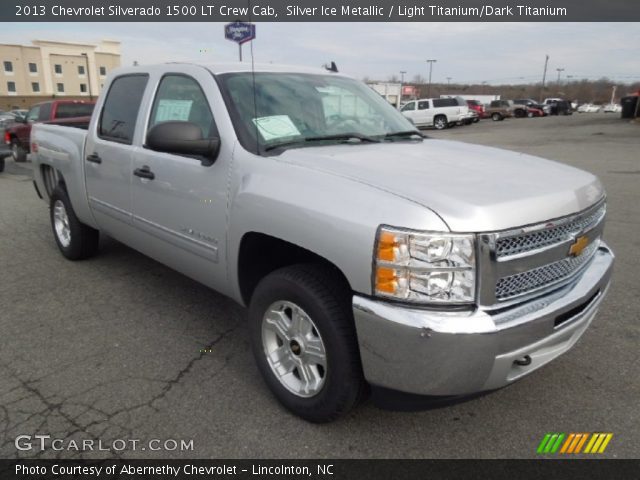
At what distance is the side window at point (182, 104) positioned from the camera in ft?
10.1

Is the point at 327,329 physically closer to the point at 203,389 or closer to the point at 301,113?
the point at 203,389

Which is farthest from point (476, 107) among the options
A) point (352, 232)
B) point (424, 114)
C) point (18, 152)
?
point (352, 232)

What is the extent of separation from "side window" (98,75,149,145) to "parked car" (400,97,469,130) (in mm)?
27664

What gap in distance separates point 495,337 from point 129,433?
72.7 inches

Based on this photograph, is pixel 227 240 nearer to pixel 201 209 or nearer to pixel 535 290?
pixel 201 209

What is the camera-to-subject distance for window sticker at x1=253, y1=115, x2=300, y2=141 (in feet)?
9.48

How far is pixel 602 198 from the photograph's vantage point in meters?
2.69

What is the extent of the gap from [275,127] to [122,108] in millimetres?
1792

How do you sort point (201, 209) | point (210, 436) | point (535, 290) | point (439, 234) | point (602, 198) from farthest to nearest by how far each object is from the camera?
point (201, 209)
point (602, 198)
point (210, 436)
point (535, 290)
point (439, 234)

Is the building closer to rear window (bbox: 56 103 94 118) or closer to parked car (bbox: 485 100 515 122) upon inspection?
parked car (bbox: 485 100 515 122)

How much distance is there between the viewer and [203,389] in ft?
9.40

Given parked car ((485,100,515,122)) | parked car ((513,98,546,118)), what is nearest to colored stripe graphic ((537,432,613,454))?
parked car ((485,100,515,122))

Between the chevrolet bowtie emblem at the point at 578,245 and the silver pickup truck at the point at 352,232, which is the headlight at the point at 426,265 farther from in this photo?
the chevrolet bowtie emblem at the point at 578,245
